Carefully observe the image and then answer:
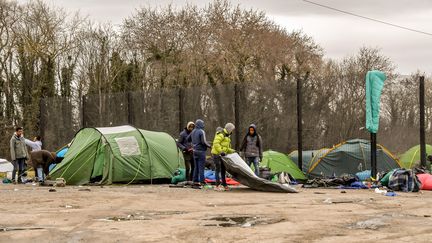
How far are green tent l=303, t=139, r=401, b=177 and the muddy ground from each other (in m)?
4.81

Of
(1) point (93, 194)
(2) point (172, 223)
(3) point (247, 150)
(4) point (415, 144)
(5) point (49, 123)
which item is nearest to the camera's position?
(2) point (172, 223)

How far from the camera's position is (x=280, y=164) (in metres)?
21.5

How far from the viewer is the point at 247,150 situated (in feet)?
63.3

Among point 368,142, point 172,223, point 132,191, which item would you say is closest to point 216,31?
point 368,142

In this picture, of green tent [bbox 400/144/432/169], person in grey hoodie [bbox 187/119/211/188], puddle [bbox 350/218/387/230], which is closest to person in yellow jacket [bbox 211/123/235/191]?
person in grey hoodie [bbox 187/119/211/188]

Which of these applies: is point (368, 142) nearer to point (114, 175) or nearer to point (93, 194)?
point (114, 175)

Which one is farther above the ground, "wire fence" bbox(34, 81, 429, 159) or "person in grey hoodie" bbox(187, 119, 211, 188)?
"wire fence" bbox(34, 81, 429, 159)

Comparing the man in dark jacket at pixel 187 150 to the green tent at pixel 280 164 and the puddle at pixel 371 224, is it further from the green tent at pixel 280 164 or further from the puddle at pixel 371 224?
the puddle at pixel 371 224

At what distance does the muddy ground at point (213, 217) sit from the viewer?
29.6ft

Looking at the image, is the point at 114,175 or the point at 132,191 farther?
the point at 114,175

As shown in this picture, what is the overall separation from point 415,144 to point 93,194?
10.5 m

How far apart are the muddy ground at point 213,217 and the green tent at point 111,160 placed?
3.54 m

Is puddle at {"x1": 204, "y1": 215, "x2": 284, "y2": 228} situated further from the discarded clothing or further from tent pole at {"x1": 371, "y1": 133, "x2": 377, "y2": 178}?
tent pole at {"x1": 371, "y1": 133, "x2": 377, "y2": 178}

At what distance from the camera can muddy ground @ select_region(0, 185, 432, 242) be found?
29.6 feet
